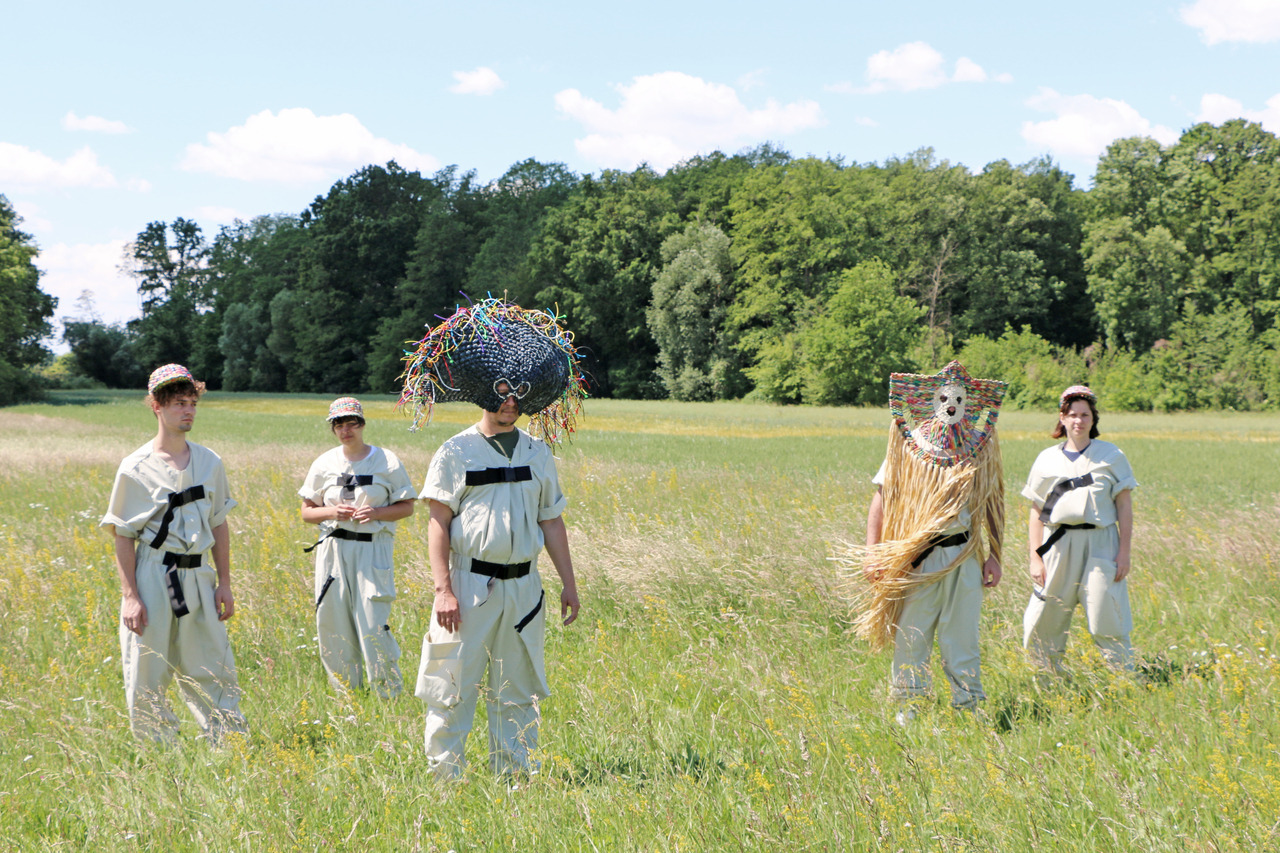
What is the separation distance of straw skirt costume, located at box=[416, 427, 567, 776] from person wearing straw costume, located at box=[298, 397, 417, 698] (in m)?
1.46

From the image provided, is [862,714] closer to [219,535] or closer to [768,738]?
[768,738]

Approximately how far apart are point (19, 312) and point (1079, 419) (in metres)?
65.8

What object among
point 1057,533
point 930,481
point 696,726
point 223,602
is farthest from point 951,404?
point 223,602

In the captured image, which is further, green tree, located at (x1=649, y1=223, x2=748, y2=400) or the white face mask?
green tree, located at (x1=649, y1=223, x2=748, y2=400)

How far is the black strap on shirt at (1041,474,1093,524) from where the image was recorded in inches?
204

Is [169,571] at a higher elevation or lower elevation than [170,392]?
lower

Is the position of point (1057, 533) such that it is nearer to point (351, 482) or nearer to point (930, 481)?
point (930, 481)

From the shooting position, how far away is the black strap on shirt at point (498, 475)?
12.7ft

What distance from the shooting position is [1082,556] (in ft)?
17.1

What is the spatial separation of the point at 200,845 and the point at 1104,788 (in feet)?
11.0

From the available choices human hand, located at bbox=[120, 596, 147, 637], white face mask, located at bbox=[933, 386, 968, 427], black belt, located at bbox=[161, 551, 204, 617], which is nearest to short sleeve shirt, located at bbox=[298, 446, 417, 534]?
black belt, located at bbox=[161, 551, 204, 617]

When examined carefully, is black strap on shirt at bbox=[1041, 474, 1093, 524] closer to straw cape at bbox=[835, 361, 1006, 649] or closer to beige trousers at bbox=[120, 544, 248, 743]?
straw cape at bbox=[835, 361, 1006, 649]

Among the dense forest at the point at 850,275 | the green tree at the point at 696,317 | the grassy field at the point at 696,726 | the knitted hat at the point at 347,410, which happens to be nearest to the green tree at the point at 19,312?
the dense forest at the point at 850,275

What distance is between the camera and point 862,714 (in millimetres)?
4691
